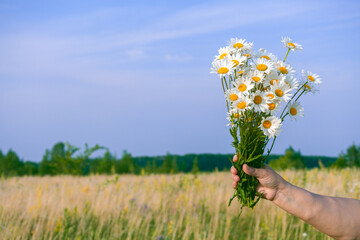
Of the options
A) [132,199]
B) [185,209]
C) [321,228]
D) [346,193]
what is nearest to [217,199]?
[185,209]

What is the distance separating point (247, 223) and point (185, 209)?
95cm

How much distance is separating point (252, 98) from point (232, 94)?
0.40ft

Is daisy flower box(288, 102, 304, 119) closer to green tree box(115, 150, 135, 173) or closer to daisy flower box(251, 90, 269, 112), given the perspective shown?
daisy flower box(251, 90, 269, 112)

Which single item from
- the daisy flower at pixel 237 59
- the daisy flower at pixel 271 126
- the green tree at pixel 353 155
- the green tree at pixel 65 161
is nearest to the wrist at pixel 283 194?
the daisy flower at pixel 271 126

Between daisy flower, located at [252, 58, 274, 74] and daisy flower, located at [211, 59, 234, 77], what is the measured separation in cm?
16

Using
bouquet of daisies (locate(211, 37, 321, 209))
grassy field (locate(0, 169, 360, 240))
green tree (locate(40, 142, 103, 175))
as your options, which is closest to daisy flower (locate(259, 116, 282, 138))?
bouquet of daisies (locate(211, 37, 321, 209))

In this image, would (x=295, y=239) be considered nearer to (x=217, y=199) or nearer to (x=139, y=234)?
(x=217, y=199)

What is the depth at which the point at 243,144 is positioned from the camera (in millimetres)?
2100

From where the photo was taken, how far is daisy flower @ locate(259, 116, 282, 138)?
1.97 metres

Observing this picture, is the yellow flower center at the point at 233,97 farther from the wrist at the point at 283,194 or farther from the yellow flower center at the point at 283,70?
the wrist at the point at 283,194

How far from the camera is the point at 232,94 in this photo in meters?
2.04

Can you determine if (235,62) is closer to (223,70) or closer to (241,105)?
(223,70)

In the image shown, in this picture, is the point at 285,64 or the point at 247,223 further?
the point at 247,223

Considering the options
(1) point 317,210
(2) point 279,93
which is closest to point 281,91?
(2) point 279,93
